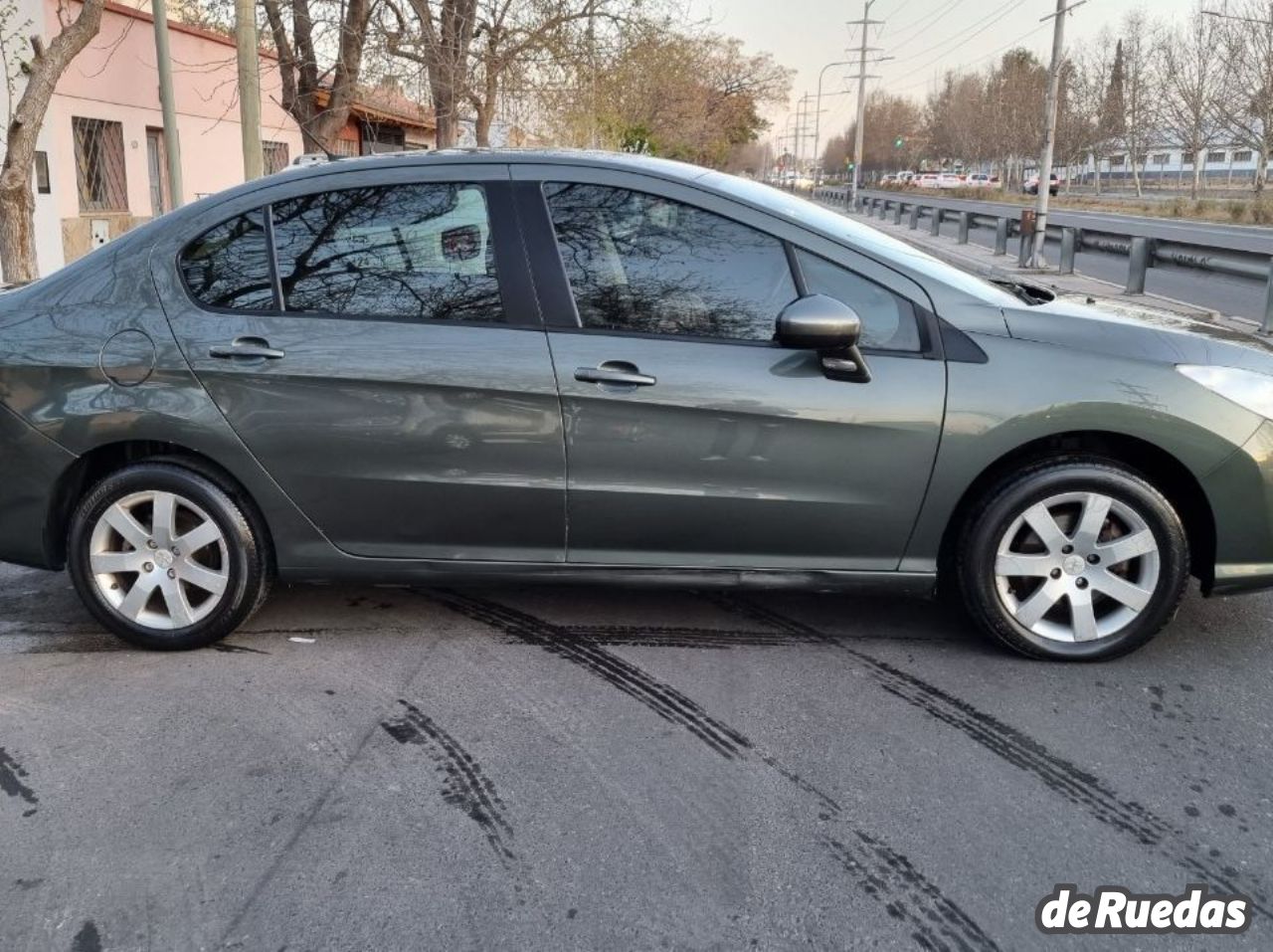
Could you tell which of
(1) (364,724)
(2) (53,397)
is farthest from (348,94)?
(1) (364,724)

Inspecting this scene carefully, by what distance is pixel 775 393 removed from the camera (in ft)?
11.9

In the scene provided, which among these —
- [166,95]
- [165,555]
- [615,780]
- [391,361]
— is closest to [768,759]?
[615,780]

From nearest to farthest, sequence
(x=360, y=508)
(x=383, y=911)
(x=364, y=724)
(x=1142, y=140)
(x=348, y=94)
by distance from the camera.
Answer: (x=383, y=911) < (x=364, y=724) < (x=360, y=508) < (x=348, y=94) < (x=1142, y=140)

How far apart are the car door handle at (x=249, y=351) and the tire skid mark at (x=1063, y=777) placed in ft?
7.08

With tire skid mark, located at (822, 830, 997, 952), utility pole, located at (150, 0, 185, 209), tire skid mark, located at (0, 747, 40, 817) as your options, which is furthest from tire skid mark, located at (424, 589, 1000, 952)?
utility pole, located at (150, 0, 185, 209)

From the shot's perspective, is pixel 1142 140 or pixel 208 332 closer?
pixel 208 332

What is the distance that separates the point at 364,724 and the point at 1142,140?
74944 millimetres

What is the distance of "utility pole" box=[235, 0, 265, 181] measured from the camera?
31.3 feet

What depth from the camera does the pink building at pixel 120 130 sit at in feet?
47.8

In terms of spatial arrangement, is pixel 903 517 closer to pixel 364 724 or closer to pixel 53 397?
pixel 364 724

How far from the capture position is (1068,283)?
16141 millimetres

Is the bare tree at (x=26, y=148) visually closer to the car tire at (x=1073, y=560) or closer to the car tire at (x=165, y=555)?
the car tire at (x=165, y=555)

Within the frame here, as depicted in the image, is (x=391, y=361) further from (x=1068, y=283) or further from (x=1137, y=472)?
(x=1068, y=283)

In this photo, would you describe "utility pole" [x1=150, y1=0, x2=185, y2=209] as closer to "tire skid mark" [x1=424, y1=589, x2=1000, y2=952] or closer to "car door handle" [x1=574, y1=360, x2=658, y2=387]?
"tire skid mark" [x1=424, y1=589, x2=1000, y2=952]
